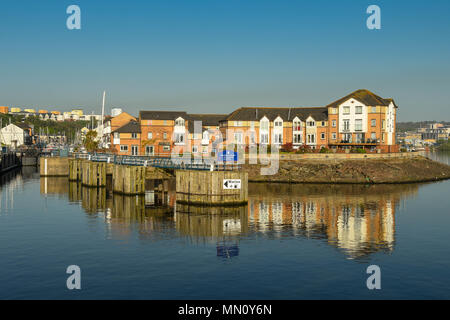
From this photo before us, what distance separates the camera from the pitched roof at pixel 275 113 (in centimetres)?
11844

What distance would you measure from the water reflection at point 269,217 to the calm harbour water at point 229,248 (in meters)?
0.14

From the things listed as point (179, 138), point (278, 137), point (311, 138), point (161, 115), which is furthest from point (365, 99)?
point (161, 115)

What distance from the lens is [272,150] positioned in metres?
106

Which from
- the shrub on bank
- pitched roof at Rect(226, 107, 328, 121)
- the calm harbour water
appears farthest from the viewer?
pitched roof at Rect(226, 107, 328, 121)

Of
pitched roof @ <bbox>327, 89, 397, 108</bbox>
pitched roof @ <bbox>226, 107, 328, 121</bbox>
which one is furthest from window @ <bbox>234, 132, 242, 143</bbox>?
pitched roof @ <bbox>327, 89, 397, 108</bbox>

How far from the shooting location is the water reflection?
41625 mm

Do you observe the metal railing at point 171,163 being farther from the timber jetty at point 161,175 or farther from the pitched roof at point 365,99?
the pitched roof at point 365,99

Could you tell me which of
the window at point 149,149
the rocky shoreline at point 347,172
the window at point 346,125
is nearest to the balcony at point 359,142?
the window at point 346,125

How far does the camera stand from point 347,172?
9025cm

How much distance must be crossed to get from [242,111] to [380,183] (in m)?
48.4

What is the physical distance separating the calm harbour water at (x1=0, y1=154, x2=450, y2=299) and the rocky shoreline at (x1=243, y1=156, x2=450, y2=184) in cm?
2195

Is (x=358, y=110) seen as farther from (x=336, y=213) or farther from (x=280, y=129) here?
(x=336, y=213)

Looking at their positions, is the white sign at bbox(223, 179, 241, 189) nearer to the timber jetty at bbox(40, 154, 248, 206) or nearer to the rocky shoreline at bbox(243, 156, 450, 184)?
the timber jetty at bbox(40, 154, 248, 206)
